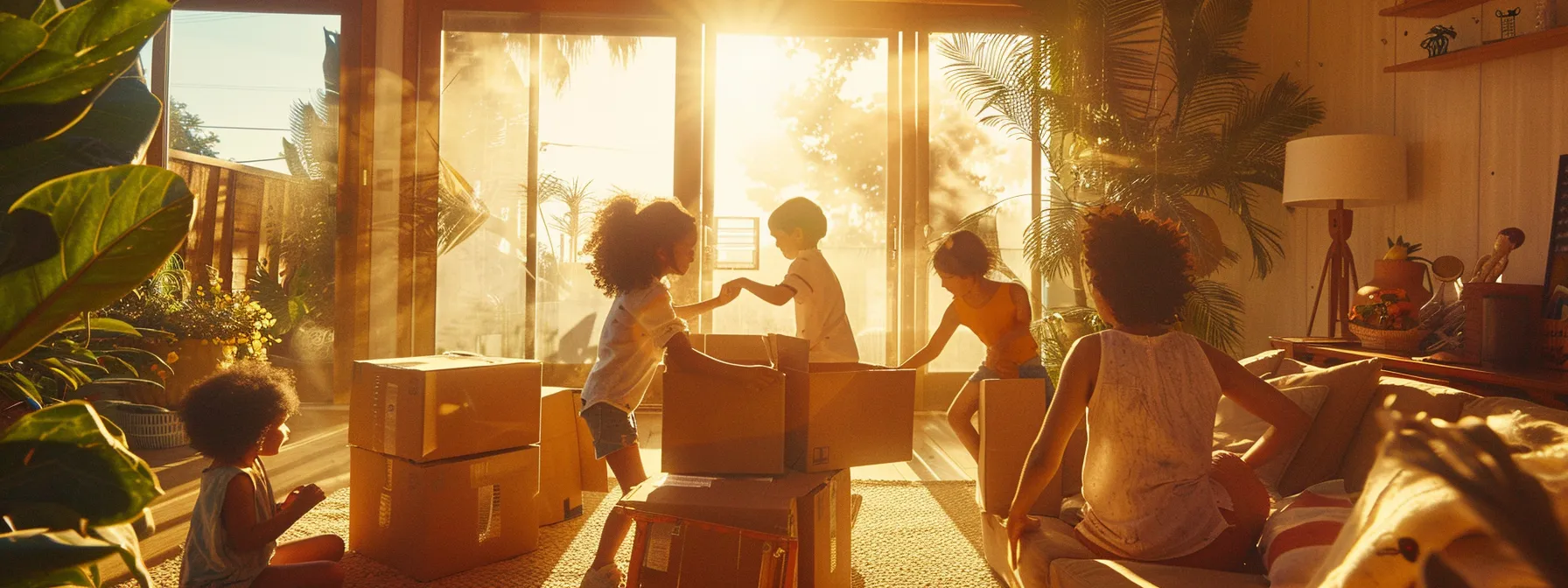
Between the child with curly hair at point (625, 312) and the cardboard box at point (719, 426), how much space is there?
315 millimetres

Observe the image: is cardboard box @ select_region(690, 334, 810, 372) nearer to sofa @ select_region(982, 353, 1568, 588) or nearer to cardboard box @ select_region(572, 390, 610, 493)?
sofa @ select_region(982, 353, 1568, 588)

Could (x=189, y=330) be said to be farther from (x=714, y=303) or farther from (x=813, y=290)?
(x=813, y=290)

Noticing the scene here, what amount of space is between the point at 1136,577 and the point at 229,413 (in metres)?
1.82

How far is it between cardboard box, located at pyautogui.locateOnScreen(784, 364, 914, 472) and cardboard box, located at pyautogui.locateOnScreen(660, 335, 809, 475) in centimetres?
8

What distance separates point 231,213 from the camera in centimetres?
505

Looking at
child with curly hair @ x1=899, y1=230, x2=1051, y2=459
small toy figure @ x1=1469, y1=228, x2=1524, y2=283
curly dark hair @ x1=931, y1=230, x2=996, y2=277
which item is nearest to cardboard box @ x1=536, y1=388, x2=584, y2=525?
child with curly hair @ x1=899, y1=230, x2=1051, y2=459

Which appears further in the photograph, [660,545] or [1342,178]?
[1342,178]

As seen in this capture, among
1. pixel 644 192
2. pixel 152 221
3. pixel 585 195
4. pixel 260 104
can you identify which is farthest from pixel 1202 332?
pixel 260 104

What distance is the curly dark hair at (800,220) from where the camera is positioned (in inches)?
120

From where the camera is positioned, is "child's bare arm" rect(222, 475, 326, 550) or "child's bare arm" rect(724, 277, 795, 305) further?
"child's bare arm" rect(724, 277, 795, 305)

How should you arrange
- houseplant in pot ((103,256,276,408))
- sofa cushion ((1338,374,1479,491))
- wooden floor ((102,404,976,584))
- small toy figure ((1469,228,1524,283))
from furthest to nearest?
houseplant in pot ((103,256,276,408))
wooden floor ((102,404,976,584))
small toy figure ((1469,228,1524,283))
sofa cushion ((1338,374,1479,491))

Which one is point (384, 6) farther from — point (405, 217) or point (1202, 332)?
point (1202, 332)

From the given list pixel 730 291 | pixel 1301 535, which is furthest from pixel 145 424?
pixel 1301 535

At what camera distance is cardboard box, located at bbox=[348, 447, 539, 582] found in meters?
2.25
